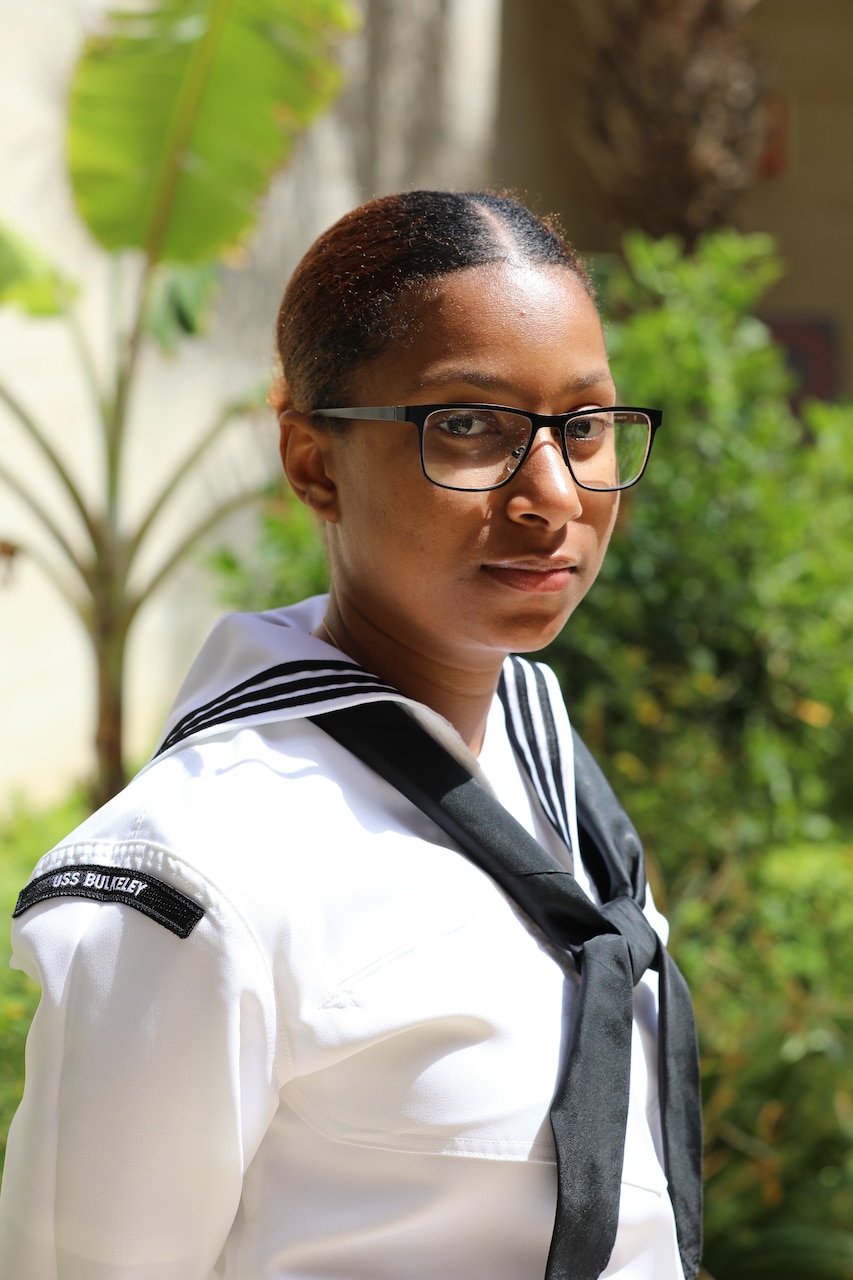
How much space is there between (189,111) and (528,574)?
2679mm

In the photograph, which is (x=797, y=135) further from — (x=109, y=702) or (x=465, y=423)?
(x=465, y=423)

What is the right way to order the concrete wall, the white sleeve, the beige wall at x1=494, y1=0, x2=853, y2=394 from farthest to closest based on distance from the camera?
1. the beige wall at x1=494, y1=0, x2=853, y2=394
2. the concrete wall
3. the white sleeve

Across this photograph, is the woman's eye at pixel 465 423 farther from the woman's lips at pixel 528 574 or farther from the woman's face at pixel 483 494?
the woman's lips at pixel 528 574

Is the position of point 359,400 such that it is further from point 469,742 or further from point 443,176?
point 443,176

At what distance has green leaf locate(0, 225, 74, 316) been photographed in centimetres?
319

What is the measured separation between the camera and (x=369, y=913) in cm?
106

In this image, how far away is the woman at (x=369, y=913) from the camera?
985mm

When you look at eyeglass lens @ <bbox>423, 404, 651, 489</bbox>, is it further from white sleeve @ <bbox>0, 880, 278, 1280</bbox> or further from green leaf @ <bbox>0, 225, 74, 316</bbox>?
green leaf @ <bbox>0, 225, 74, 316</bbox>

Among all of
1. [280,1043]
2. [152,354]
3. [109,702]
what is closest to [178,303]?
[152,354]

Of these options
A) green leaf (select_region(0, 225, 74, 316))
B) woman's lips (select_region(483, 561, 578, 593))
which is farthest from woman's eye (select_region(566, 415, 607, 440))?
green leaf (select_region(0, 225, 74, 316))

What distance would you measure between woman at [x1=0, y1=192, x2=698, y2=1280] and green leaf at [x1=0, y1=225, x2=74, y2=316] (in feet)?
7.12

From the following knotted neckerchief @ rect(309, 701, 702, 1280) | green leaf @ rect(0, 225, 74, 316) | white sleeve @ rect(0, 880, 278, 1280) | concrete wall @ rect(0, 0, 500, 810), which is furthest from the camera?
concrete wall @ rect(0, 0, 500, 810)

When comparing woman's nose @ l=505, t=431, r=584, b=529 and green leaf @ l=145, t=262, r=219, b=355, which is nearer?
woman's nose @ l=505, t=431, r=584, b=529

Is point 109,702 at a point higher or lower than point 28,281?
lower
